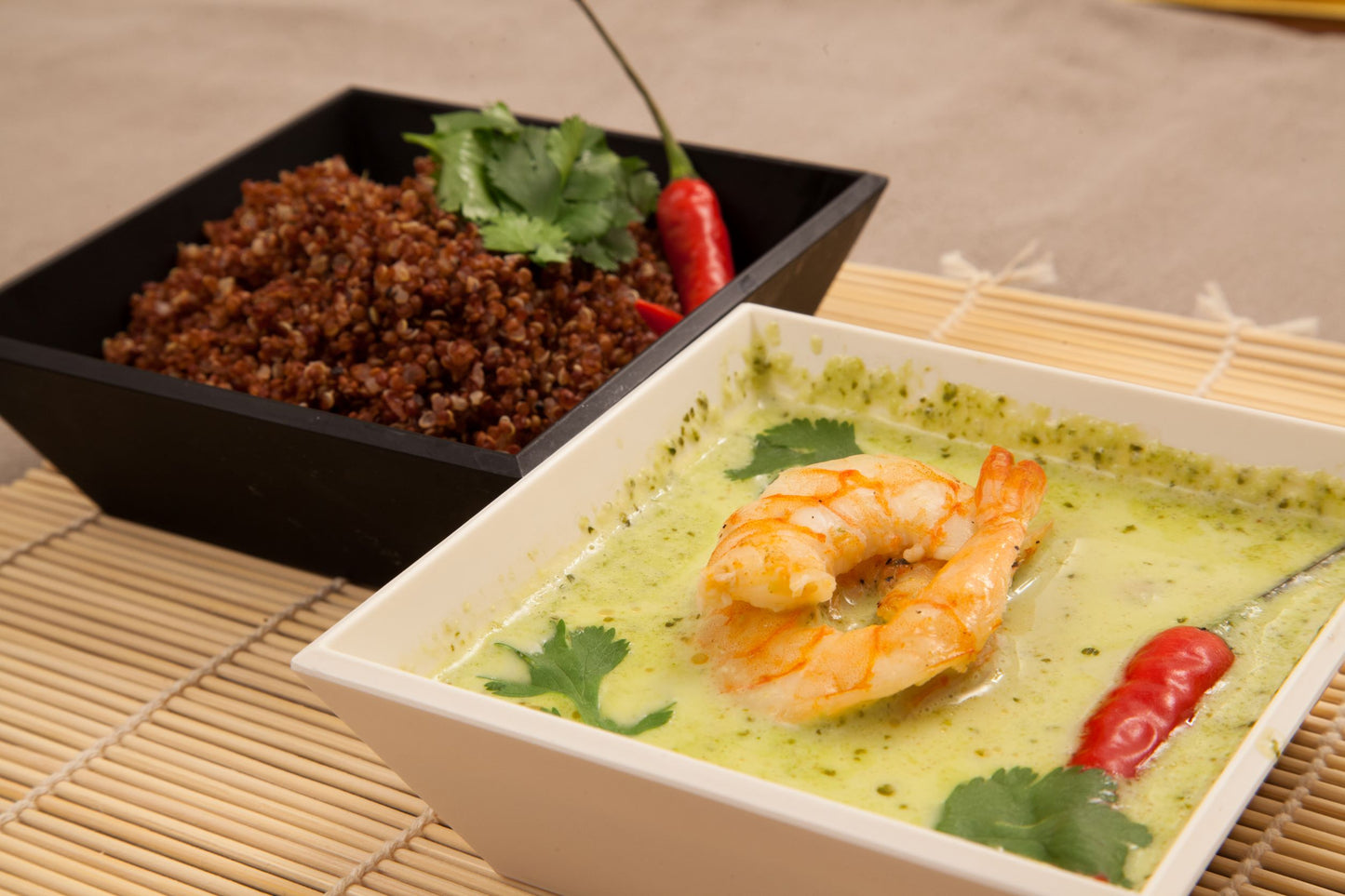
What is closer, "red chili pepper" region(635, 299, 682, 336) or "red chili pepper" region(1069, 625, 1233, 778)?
"red chili pepper" region(1069, 625, 1233, 778)

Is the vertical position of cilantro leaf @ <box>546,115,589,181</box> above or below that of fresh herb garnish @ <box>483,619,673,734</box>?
above

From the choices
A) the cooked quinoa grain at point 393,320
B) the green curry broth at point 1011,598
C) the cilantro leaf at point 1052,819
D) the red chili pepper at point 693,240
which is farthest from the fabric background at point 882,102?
the cilantro leaf at point 1052,819

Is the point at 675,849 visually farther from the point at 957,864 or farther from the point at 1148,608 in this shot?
the point at 1148,608

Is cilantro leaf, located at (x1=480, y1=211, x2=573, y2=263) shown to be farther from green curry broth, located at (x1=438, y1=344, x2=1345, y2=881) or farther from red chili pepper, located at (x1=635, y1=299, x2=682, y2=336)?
green curry broth, located at (x1=438, y1=344, x2=1345, y2=881)

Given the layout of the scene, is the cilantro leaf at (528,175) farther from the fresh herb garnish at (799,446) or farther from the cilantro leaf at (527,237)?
the fresh herb garnish at (799,446)

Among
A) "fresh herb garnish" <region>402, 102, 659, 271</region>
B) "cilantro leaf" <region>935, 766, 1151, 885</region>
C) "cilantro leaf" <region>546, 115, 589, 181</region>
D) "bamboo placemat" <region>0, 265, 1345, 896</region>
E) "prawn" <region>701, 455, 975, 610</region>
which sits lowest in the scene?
"bamboo placemat" <region>0, 265, 1345, 896</region>

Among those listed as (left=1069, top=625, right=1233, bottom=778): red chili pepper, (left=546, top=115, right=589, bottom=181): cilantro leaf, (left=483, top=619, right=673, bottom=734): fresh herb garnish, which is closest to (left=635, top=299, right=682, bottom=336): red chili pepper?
(left=546, top=115, right=589, bottom=181): cilantro leaf
